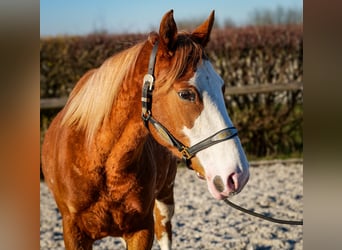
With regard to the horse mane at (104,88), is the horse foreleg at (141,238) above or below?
below

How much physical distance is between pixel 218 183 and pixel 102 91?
0.63m

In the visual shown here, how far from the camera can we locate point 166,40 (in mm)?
1856

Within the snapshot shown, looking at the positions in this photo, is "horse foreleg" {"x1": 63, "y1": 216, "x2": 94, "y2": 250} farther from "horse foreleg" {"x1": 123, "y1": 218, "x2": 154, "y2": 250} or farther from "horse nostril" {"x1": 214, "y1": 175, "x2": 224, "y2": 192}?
"horse nostril" {"x1": 214, "y1": 175, "x2": 224, "y2": 192}

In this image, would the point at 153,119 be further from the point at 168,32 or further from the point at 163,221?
the point at 163,221

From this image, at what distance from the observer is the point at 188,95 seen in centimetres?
179

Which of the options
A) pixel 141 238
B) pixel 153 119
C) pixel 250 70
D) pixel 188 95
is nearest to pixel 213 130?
pixel 188 95

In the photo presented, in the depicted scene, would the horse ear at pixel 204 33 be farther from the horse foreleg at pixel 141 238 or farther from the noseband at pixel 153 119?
the horse foreleg at pixel 141 238

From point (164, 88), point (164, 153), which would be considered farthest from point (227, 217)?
point (164, 88)

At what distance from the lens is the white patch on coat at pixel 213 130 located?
1710mm

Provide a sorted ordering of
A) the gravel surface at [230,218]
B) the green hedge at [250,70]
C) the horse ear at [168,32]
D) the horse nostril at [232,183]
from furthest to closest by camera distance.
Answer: the green hedge at [250,70]
the gravel surface at [230,218]
the horse ear at [168,32]
the horse nostril at [232,183]

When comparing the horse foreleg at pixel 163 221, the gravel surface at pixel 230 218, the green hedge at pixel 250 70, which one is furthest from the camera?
the green hedge at pixel 250 70

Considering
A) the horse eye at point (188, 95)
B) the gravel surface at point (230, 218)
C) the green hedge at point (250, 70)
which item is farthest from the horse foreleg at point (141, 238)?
the green hedge at point (250, 70)

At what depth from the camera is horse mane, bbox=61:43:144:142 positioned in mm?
2033
